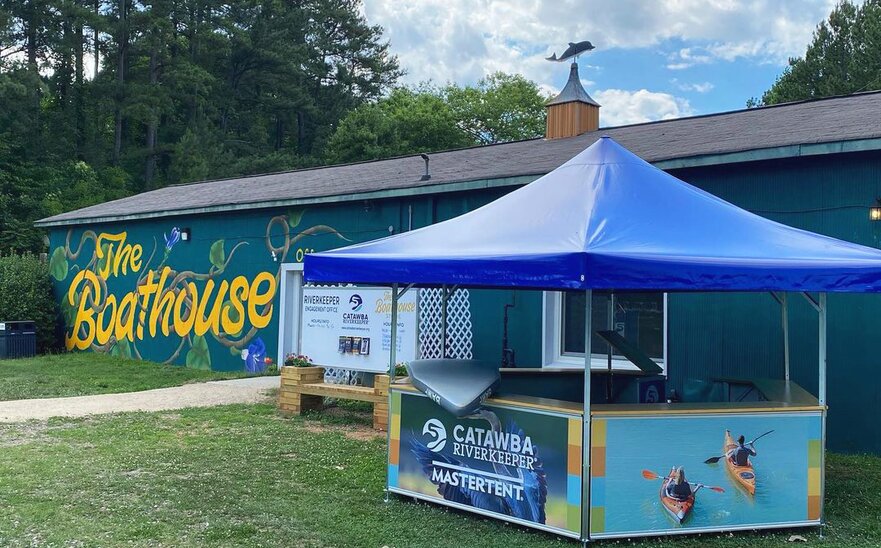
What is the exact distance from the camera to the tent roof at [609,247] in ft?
15.9

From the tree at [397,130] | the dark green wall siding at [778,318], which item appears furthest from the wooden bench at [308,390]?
the tree at [397,130]

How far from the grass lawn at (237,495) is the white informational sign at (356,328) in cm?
187

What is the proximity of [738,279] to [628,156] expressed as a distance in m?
1.60

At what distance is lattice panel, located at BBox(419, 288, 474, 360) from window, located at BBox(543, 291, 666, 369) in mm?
1278

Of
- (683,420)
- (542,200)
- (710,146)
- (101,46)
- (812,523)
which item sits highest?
(101,46)

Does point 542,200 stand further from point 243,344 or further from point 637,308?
point 243,344

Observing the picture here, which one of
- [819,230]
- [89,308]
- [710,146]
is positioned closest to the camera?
[819,230]

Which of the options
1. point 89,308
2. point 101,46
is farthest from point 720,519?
point 101,46

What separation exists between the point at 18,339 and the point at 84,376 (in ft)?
14.0

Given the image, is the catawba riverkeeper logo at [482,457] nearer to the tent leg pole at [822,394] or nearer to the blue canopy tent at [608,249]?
the blue canopy tent at [608,249]

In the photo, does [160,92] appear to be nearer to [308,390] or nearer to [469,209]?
[469,209]

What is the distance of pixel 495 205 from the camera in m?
6.43

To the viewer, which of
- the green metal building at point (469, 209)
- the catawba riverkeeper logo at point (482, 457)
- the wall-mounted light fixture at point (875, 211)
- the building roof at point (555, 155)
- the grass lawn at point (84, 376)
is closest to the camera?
the catawba riverkeeper logo at point (482, 457)

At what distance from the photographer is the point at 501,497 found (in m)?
5.44
